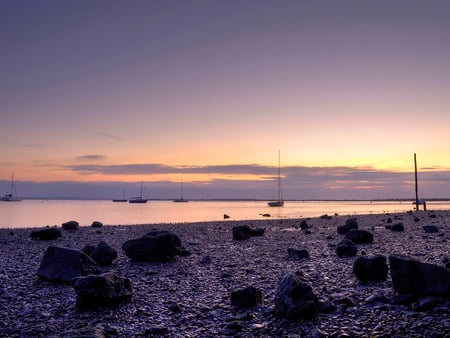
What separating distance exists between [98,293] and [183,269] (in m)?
6.07

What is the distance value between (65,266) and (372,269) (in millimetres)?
9939

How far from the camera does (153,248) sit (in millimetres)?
17797

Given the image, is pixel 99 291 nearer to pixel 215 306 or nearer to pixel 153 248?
pixel 215 306

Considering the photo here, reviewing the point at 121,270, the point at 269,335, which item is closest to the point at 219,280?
the point at 121,270

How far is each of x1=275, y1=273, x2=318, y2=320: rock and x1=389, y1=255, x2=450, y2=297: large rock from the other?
2.25m

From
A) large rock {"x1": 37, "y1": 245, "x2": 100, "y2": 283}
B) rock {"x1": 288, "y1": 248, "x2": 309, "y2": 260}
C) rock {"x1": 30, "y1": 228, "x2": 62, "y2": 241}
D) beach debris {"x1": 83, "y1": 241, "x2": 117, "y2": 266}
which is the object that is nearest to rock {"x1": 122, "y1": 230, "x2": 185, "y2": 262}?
beach debris {"x1": 83, "y1": 241, "x2": 117, "y2": 266}

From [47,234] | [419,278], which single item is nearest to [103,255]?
[419,278]

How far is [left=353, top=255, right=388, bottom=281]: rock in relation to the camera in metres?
12.0

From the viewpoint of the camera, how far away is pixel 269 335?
834 cm

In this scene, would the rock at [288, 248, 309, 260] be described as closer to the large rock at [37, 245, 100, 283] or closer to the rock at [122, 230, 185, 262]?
the rock at [122, 230, 185, 262]

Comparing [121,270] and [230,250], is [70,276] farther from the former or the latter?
[230,250]

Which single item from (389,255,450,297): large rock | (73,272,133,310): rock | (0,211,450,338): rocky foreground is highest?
(389,255,450,297): large rock

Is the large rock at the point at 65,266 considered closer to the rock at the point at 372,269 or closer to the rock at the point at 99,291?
the rock at the point at 99,291

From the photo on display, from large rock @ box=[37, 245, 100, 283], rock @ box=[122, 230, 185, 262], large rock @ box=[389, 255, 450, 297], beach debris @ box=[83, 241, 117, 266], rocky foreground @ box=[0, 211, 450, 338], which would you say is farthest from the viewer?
rock @ box=[122, 230, 185, 262]
